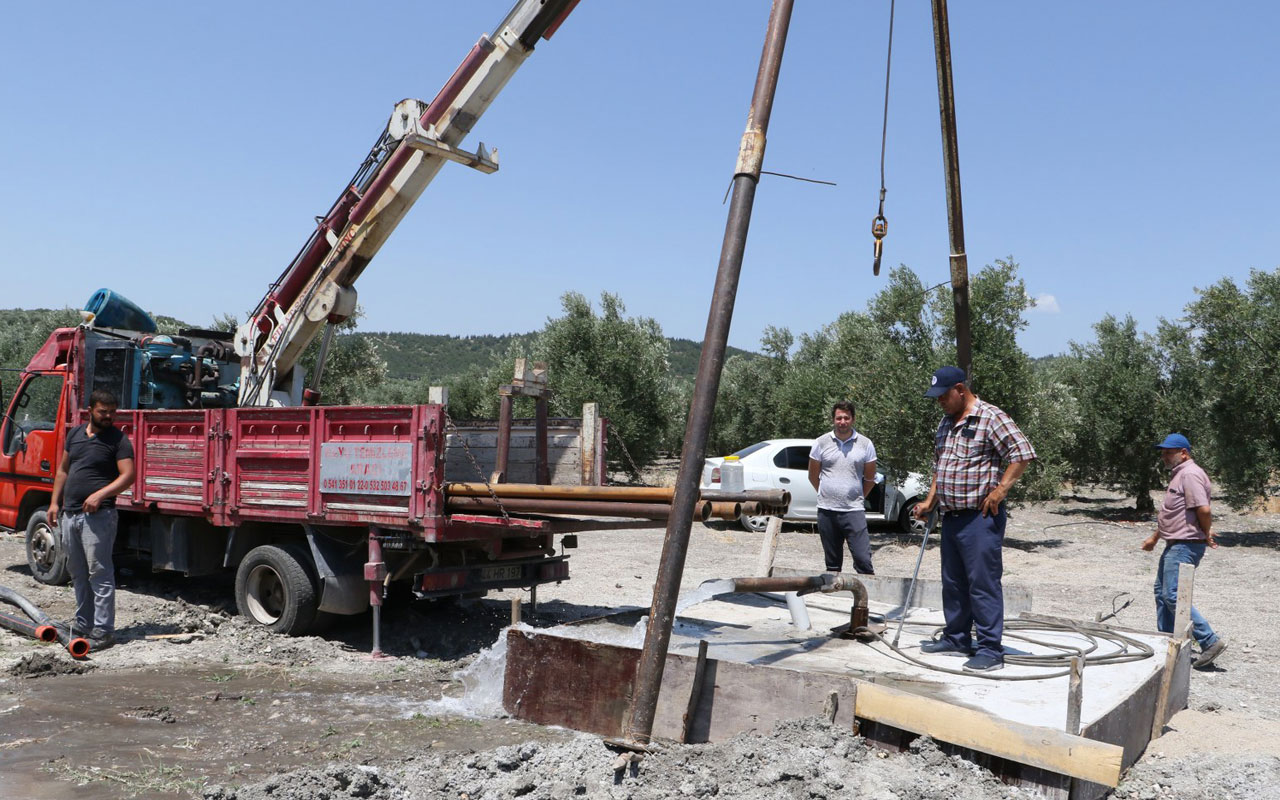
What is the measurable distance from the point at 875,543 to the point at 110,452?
1190cm

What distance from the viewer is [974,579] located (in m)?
5.30

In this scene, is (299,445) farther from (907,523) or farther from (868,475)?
(907,523)

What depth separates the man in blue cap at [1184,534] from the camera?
24.0 feet

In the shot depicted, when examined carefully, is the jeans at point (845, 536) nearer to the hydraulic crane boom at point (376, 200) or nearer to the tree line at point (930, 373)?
the tree line at point (930, 373)

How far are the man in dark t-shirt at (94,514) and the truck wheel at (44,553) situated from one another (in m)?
2.30

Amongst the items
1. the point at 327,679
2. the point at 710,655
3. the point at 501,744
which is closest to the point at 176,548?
the point at 327,679

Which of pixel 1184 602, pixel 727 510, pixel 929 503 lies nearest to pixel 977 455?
pixel 929 503

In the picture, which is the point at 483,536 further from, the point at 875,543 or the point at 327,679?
the point at 875,543

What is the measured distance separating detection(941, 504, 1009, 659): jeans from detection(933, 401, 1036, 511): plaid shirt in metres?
0.11

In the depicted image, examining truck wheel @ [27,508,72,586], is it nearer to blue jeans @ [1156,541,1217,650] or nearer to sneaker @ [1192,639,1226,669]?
blue jeans @ [1156,541,1217,650]

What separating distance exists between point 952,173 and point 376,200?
569 cm

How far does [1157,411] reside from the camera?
2128 centimetres

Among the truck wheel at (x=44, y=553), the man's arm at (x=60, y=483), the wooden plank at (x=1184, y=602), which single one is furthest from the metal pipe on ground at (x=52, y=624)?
the wooden plank at (x=1184, y=602)

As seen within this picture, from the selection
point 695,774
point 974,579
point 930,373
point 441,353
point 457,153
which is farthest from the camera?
point 441,353
